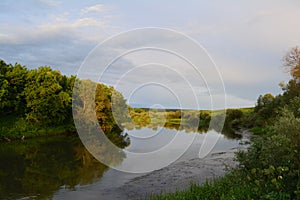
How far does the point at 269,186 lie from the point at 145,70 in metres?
7.56

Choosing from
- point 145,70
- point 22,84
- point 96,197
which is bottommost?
point 96,197

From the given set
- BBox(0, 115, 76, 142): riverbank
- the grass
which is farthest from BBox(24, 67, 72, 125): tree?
the grass

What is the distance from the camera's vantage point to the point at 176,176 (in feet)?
51.0

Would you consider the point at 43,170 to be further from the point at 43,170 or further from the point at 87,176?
the point at 87,176

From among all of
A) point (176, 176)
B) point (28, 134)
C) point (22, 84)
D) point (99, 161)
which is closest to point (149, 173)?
point (176, 176)

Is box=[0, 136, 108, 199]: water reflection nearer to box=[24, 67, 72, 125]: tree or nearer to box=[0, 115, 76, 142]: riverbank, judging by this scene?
box=[0, 115, 76, 142]: riverbank

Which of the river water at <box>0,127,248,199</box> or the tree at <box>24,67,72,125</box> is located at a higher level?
the tree at <box>24,67,72,125</box>

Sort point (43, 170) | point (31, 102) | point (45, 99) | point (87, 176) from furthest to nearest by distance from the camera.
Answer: point (45, 99) → point (31, 102) → point (43, 170) → point (87, 176)

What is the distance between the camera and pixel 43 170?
59.9ft

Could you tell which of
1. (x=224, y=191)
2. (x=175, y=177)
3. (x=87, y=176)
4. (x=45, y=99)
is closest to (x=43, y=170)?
(x=87, y=176)

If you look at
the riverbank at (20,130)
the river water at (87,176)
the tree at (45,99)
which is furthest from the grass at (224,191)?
the tree at (45,99)

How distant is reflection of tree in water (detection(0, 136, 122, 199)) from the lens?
14008 millimetres

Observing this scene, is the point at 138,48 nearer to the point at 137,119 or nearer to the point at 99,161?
the point at 137,119

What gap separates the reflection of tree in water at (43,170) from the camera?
14.0m
